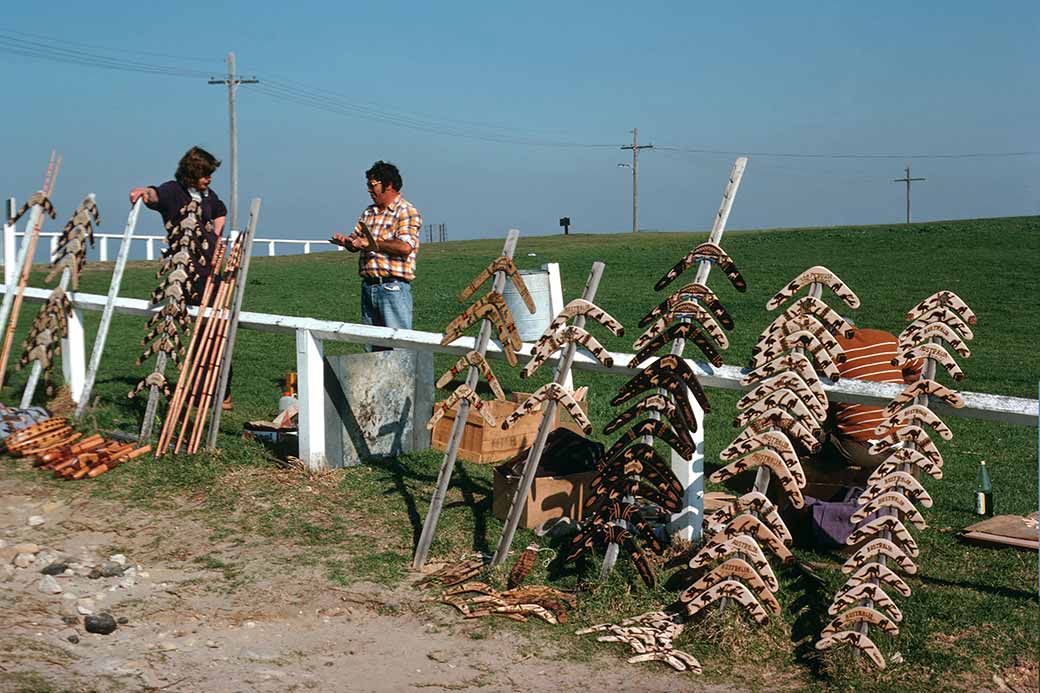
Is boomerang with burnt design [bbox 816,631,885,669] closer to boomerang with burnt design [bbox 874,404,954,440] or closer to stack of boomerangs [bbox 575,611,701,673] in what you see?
stack of boomerangs [bbox 575,611,701,673]

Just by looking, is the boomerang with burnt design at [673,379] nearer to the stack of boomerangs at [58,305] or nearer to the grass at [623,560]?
the grass at [623,560]

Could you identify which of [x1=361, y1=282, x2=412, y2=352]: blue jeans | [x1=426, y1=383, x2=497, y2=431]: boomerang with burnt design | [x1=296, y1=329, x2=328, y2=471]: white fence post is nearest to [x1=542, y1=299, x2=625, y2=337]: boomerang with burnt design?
[x1=426, y1=383, x2=497, y2=431]: boomerang with burnt design

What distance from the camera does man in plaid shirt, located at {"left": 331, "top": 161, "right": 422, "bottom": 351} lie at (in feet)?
30.3

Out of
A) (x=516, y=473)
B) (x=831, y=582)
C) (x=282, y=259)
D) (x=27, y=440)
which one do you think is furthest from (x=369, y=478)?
(x=282, y=259)

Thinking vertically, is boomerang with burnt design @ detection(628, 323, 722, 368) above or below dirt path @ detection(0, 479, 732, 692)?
above

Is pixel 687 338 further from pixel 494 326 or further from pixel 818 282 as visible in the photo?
pixel 494 326

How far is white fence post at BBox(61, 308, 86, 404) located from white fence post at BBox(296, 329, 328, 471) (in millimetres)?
3176

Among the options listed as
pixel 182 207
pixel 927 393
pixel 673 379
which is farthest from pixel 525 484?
pixel 182 207

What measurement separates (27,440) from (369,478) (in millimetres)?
2902

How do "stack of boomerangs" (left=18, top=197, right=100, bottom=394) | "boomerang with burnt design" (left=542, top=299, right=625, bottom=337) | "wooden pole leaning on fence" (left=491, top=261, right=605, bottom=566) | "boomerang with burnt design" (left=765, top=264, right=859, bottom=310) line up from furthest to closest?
"stack of boomerangs" (left=18, top=197, right=100, bottom=394) < "boomerang with burnt design" (left=542, top=299, right=625, bottom=337) < "wooden pole leaning on fence" (left=491, top=261, right=605, bottom=566) < "boomerang with burnt design" (left=765, top=264, right=859, bottom=310)

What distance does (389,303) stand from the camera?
30.6 feet

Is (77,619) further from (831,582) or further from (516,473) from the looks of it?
(831,582)

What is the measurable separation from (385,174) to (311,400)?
1.89 metres

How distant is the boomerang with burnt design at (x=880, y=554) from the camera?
5.58 metres
